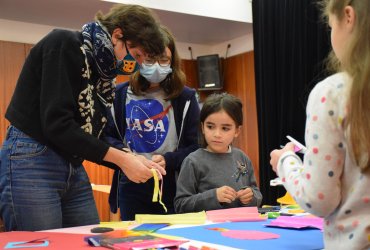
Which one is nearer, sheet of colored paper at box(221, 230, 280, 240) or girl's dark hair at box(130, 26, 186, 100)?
sheet of colored paper at box(221, 230, 280, 240)

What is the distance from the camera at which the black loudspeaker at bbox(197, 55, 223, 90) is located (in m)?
5.33

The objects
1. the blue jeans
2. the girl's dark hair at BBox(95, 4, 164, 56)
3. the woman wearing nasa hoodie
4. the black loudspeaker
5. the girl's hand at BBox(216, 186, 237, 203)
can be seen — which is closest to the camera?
the blue jeans

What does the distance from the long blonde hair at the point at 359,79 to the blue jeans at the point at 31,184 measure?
3.05ft

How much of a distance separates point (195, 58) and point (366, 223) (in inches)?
198

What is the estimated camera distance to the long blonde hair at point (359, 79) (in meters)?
0.67

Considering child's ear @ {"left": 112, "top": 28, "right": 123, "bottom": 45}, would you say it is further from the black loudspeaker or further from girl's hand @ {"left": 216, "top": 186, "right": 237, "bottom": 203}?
the black loudspeaker

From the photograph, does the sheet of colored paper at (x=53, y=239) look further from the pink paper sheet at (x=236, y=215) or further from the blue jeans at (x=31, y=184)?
the pink paper sheet at (x=236, y=215)

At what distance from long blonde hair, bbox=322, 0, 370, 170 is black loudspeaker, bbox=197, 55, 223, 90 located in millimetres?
4609

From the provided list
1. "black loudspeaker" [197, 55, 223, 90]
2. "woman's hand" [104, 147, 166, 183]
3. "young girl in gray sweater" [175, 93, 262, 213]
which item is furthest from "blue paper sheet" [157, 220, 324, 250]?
"black loudspeaker" [197, 55, 223, 90]

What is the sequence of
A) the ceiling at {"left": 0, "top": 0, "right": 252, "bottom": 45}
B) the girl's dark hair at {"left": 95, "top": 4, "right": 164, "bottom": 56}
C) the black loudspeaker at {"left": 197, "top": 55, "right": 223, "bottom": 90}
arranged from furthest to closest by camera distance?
the black loudspeaker at {"left": 197, "top": 55, "right": 223, "bottom": 90} → the ceiling at {"left": 0, "top": 0, "right": 252, "bottom": 45} → the girl's dark hair at {"left": 95, "top": 4, "right": 164, "bottom": 56}

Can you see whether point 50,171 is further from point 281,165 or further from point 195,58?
point 195,58

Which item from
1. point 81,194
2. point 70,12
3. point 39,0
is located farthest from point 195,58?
point 81,194

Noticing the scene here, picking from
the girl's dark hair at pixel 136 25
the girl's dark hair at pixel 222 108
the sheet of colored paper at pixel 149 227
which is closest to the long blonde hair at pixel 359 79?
the sheet of colored paper at pixel 149 227

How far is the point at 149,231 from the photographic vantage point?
47.1 inches
